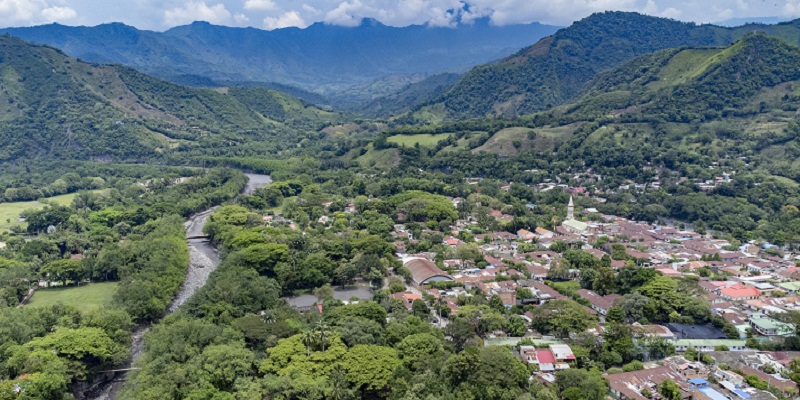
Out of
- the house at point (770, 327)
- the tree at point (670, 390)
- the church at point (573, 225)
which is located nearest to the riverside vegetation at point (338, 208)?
the house at point (770, 327)

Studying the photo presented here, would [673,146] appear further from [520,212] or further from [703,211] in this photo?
[520,212]

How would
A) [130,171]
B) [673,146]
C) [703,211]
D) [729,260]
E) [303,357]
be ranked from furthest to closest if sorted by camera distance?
[130,171] → [673,146] → [703,211] → [729,260] → [303,357]

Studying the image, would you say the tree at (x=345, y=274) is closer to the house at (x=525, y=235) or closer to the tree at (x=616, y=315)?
the tree at (x=616, y=315)

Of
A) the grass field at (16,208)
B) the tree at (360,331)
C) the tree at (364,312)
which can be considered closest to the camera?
the tree at (360,331)

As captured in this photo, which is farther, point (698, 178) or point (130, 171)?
point (130, 171)

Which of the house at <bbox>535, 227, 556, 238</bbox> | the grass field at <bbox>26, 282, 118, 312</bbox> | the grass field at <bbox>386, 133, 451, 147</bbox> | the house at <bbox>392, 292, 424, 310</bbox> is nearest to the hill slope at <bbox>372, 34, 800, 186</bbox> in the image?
the grass field at <bbox>386, 133, 451, 147</bbox>

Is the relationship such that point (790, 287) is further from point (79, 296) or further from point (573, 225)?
point (79, 296)

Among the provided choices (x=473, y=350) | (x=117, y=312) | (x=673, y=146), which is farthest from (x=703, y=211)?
(x=117, y=312)
